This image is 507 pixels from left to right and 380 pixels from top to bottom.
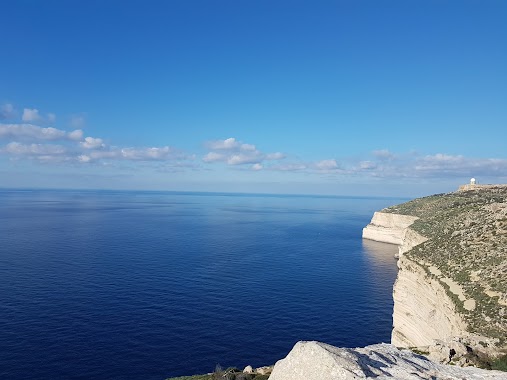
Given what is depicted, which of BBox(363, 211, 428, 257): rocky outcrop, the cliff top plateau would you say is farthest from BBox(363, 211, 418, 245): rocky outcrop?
the cliff top plateau

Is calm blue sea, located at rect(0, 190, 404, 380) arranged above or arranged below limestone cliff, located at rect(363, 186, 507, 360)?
below

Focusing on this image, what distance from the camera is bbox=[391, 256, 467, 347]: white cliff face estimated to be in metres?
37.8

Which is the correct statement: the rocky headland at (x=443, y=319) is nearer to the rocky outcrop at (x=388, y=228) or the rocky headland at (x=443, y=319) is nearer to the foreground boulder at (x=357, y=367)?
the foreground boulder at (x=357, y=367)

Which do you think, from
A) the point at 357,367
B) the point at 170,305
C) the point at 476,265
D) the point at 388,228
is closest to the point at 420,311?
the point at 476,265

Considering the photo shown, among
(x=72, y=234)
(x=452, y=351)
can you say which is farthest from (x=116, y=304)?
(x=72, y=234)

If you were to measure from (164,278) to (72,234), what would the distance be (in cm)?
8041

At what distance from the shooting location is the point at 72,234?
5669 inches

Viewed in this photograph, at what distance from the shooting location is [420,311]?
45438 millimetres

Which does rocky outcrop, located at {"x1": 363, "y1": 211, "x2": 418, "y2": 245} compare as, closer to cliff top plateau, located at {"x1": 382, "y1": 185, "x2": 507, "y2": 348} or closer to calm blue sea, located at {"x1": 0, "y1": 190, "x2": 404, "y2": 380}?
calm blue sea, located at {"x1": 0, "y1": 190, "x2": 404, "y2": 380}

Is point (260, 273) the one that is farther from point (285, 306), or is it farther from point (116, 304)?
point (116, 304)

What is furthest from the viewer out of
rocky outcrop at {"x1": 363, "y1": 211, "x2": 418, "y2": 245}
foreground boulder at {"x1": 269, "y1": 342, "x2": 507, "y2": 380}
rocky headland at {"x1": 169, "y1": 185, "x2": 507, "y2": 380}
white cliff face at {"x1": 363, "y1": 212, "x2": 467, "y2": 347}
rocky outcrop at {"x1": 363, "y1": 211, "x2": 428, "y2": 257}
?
rocky outcrop at {"x1": 363, "y1": 211, "x2": 418, "y2": 245}

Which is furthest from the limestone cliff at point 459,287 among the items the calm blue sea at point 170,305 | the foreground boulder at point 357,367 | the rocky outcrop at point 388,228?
the rocky outcrop at point 388,228

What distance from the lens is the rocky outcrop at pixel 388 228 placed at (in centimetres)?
14435

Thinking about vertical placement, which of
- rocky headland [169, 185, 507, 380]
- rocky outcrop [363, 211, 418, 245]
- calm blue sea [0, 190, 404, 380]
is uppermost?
rocky headland [169, 185, 507, 380]
